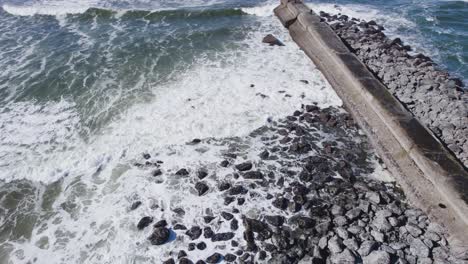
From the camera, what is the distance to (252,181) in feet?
32.6

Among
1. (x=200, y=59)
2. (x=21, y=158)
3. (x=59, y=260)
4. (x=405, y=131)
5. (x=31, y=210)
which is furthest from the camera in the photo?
(x=200, y=59)

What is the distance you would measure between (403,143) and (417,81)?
13.9 feet

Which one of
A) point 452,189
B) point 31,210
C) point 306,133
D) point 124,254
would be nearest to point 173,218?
point 124,254

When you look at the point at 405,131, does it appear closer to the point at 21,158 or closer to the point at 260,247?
the point at 260,247

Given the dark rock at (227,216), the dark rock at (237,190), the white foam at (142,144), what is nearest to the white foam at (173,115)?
the white foam at (142,144)

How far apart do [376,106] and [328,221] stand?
170 inches

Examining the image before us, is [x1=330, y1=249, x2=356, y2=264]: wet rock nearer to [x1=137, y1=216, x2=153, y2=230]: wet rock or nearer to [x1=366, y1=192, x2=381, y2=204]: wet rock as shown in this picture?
[x1=366, y1=192, x2=381, y2=204]: wet rock

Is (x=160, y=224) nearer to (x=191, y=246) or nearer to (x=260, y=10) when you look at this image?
(x=191, y=246)

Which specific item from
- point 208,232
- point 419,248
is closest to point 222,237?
point 208,232

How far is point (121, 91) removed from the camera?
14031 millimetres

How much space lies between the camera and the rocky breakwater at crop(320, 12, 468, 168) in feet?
36.2

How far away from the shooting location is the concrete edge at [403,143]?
842 cm

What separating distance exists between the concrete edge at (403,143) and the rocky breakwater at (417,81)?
43.6 inches

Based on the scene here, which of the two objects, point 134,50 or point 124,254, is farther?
point 134,50
